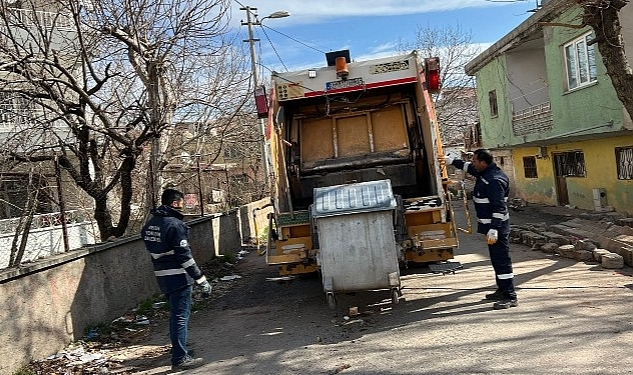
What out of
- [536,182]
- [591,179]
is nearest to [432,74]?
[591,179]

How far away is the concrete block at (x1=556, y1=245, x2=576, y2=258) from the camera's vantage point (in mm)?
8758

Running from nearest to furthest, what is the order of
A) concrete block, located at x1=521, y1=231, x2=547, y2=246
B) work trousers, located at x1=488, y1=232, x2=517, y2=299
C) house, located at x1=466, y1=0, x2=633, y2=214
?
work trousers, located at x1=488, y1=232, x2=517, y2=299, concrete block, located at x1=521, y1=231, x2=547, y2=246, house, located at x1=466, y1=0, x2=633, y2=214

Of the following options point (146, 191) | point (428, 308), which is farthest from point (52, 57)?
point (428, 308)

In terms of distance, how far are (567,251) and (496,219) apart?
9.96ft

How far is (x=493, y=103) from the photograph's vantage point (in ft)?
68.1

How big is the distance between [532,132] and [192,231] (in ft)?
34.1

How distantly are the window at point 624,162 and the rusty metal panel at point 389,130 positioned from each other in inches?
294

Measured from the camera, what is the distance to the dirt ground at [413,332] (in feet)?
15.5

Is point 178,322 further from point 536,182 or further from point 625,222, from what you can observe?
point 536,182

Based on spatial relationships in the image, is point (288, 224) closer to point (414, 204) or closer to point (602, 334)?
point (414, 204)

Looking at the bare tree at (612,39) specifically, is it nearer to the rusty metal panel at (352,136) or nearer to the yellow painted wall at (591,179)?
the rusty metal panel at (352,136)

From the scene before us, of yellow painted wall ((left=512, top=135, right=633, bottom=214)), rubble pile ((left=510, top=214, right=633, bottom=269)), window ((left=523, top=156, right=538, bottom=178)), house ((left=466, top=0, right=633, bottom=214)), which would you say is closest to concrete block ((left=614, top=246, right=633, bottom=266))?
rubble pile ((left=510, top=214, right=633, bottom=269))

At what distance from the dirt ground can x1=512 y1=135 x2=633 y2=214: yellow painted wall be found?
6.19m

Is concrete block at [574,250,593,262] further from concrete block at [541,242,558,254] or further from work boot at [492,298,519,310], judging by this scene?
work boot at [492,298,519,310]
